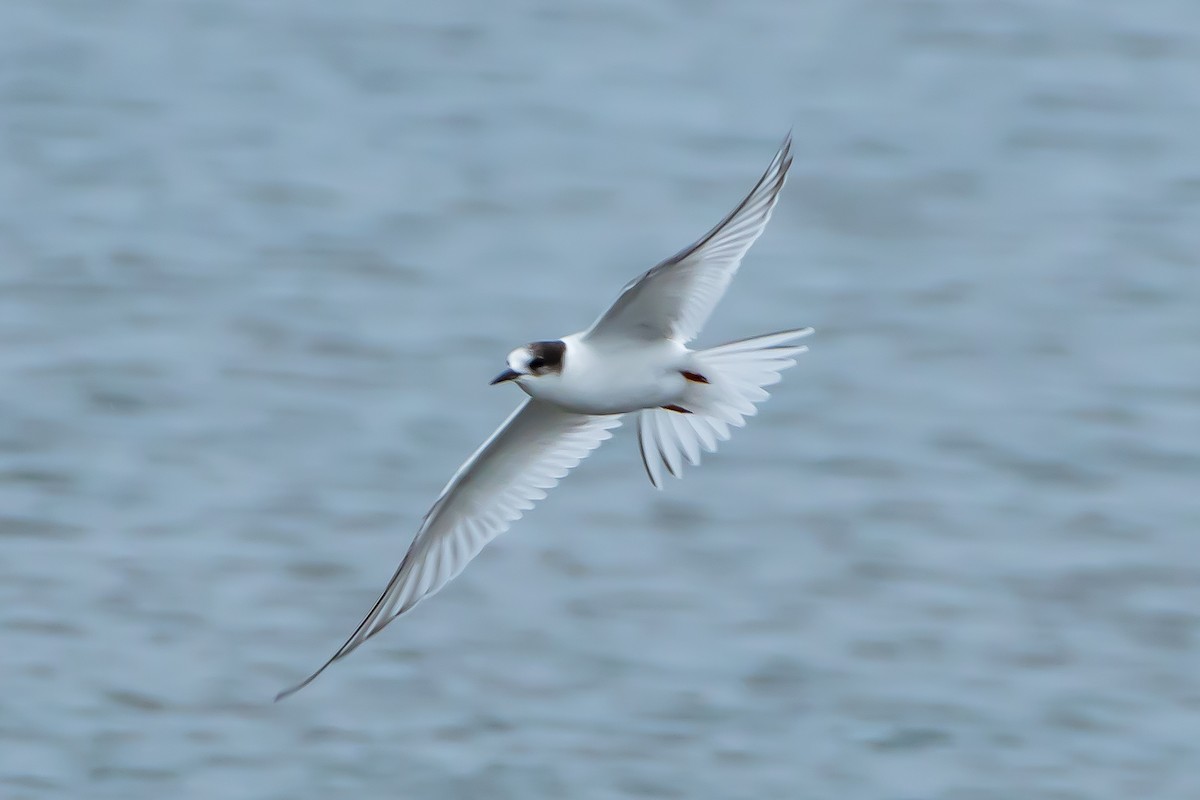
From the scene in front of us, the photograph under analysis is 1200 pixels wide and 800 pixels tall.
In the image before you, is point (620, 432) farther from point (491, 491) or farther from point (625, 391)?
point (625, 391)

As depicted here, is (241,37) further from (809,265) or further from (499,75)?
(809,265)

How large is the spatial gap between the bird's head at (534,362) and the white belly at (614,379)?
0.6 inches

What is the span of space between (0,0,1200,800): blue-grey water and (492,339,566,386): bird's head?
2.64 metres

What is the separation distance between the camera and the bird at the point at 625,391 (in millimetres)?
6359

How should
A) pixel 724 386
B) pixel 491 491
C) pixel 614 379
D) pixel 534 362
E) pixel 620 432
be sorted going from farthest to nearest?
1. pixel 620 432
2. pixel 491 491
3. pixel 724 386
4. pixel 614 379
5. pixel 534 362

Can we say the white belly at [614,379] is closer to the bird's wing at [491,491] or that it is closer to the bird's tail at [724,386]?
the bird's tail at [724,386]

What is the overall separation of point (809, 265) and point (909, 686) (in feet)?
13.2

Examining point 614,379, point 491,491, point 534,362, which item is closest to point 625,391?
point 614,379

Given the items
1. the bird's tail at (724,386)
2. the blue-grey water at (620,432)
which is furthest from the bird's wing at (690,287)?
the blue-grey water at (620,432)

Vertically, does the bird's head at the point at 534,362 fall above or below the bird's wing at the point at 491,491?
above

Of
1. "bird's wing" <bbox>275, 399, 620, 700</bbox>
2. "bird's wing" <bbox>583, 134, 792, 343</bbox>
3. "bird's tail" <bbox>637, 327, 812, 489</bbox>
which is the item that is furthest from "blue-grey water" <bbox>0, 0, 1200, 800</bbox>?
"bird's wing" <bbox>583, 134, 792, 343</bbox>

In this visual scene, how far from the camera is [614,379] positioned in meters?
6.49

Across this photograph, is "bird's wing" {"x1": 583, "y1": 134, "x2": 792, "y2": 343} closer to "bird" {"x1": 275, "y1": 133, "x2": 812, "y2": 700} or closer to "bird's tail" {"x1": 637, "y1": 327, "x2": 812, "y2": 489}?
"bird" {"x1": 275, "y1": 133, "x2": 812, "y2": 700}

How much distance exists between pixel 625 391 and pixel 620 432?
16.6 feet
